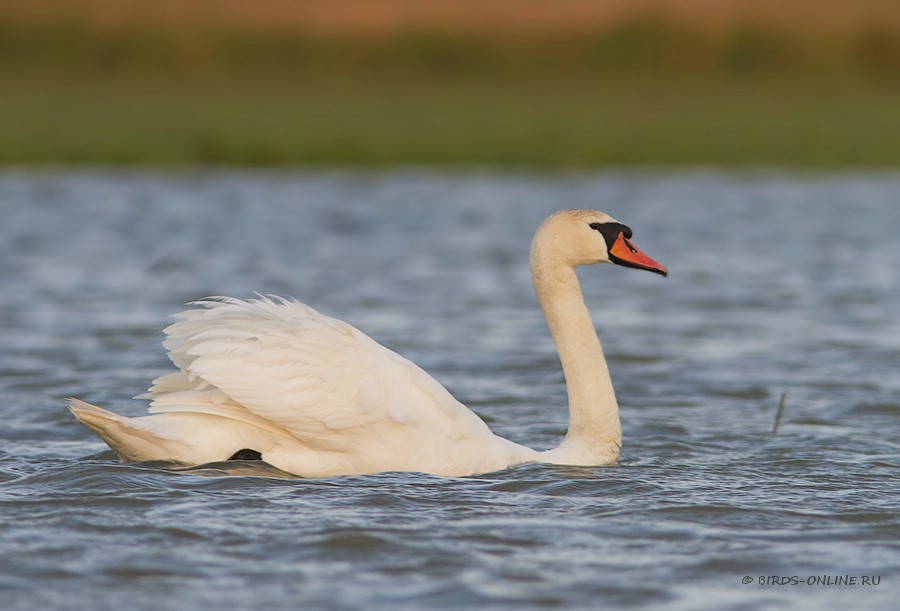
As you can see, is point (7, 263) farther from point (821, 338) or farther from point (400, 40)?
point (400, 40)

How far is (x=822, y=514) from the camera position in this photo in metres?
6.55

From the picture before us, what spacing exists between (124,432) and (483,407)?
9.49 ft

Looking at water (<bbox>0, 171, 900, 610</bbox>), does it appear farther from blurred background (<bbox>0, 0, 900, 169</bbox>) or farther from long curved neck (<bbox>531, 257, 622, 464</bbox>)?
blurred background (<bbox>0, 0, 900, 169</bbox>)

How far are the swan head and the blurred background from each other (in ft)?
52.1

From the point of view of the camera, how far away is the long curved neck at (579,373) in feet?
25.0

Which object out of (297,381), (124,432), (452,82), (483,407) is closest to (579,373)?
(297,381)

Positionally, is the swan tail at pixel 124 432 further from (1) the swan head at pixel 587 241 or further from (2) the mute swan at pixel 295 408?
(1) the swan head at pixel 587 241

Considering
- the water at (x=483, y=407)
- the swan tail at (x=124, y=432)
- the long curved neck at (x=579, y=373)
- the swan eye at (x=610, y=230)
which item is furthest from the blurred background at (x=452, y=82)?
the swan tail at (x=124, y=432)

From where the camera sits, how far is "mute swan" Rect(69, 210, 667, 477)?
6.89m

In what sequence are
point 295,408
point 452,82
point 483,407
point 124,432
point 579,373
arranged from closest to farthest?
1. point 124,432
2. point 295,408
3. point 579,373
4. point 483,407
5. point 452,82

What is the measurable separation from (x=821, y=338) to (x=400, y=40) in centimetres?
2496

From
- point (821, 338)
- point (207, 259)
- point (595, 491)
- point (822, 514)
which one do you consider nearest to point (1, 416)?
point (595, 491)

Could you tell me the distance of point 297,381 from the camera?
23.0ft

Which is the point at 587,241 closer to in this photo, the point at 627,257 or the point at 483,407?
the point at 627,257
